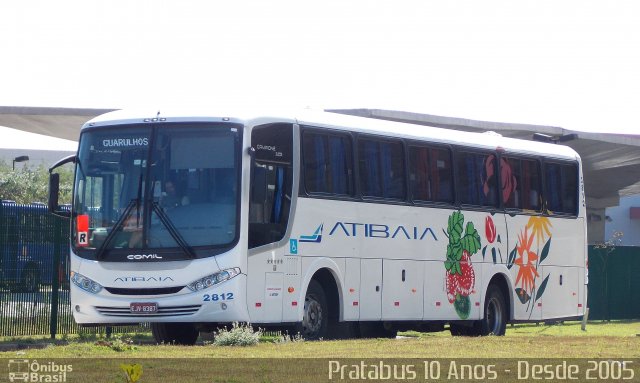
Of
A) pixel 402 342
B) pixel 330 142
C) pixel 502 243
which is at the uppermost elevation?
pixel 330 142

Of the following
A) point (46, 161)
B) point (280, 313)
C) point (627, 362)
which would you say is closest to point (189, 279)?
point (280, 313)

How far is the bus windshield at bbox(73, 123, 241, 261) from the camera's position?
17.0 metres

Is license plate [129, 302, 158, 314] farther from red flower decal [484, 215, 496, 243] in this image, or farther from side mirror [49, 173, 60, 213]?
red flower decal [484, 215, 496, 243]

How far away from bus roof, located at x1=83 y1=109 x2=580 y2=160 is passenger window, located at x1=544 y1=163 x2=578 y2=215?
267 mm

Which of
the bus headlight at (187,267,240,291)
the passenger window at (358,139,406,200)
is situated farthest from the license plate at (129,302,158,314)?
the passenger window at (358,139,406,200)

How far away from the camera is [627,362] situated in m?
13.2

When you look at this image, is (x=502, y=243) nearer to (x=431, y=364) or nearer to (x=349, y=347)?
(x=349, y=347)

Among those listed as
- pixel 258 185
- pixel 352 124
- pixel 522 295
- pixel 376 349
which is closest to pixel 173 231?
pixel 258 185

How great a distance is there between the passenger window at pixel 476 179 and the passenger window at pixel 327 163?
3.44m

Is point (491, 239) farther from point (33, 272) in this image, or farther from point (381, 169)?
point (33, 272)

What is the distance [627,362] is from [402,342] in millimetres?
4345

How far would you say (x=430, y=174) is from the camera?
21.5 m

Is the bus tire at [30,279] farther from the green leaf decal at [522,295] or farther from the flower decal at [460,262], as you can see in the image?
the green leaf decal at [522,295]

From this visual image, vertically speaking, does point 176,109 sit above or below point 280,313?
above
